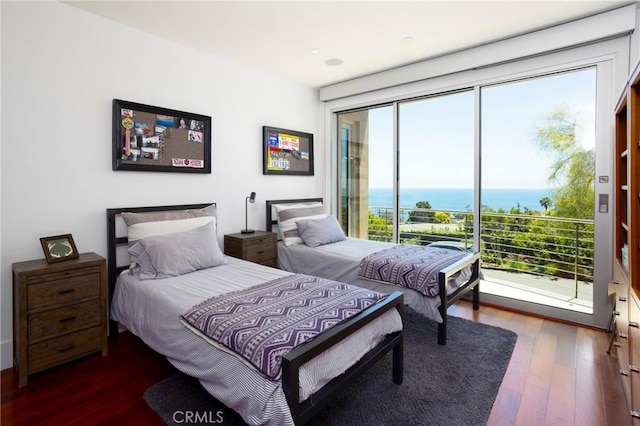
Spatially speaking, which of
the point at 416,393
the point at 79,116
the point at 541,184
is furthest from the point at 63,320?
the point at 541,184

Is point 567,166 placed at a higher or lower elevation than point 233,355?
higher

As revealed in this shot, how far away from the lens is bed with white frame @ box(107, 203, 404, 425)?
1.36m

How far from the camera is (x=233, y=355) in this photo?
59.9 inches

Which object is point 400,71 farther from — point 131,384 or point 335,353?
point 131,384

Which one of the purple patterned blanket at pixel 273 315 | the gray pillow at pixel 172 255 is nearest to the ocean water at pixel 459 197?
the purple patterned blanket at pixel 273 315

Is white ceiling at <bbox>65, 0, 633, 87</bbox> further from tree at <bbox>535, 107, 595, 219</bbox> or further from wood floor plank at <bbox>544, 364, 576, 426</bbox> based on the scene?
wood floor plank at <bbox>544, 364, 576, 426</bbox>

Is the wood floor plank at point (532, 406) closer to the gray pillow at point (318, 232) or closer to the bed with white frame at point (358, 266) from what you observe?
the bed with white frame at point (358, 266)

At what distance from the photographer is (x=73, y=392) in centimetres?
201

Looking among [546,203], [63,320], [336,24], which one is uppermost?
[336,24]

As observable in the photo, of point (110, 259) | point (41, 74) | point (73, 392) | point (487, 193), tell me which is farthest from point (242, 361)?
point (487, 193)

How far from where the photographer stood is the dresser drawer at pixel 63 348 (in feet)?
6.85

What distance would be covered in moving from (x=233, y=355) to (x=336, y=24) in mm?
2685

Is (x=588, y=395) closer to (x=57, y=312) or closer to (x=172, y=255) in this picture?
(x=172, y=255)

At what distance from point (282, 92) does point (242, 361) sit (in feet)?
11.8
